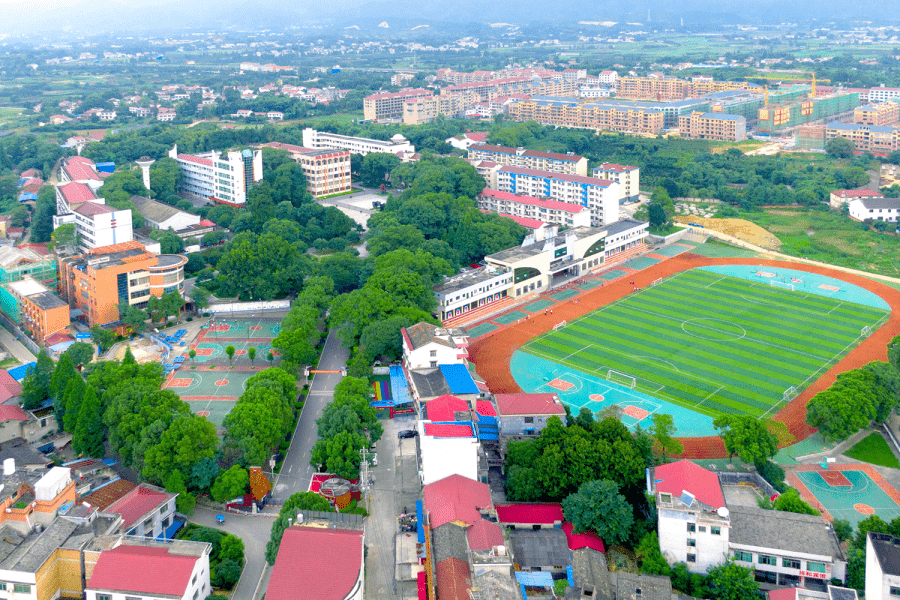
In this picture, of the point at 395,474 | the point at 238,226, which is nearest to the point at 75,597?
the point at 395,474

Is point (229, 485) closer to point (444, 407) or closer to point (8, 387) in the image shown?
point (444, 407)

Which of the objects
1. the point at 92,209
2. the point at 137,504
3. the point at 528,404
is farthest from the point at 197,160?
the point at 137,504

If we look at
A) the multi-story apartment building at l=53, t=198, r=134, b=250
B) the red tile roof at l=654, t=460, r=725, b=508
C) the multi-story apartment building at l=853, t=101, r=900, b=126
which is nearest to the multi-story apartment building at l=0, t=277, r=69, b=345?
the multi-story apartment building at l=53, t=198, r=134, b=250

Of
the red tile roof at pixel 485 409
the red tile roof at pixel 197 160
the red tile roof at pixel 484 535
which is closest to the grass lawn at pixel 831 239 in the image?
the red tile roof at pixel 485 409

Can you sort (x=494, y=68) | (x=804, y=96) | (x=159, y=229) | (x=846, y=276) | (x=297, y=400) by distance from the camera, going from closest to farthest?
(x=297, y=400)
(x=846, y=276)
(x=159, y=229)
(x=804, y=96)
(x=494, y=68)

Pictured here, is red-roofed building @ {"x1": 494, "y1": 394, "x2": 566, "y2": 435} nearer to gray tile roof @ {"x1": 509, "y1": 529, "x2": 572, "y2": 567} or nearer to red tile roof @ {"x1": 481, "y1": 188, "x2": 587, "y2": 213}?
gray tile roof @ {"x1": 509, "y1": 529, "x2": 572, "y2": 567}

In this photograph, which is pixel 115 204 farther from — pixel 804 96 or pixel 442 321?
pixel 804 96
